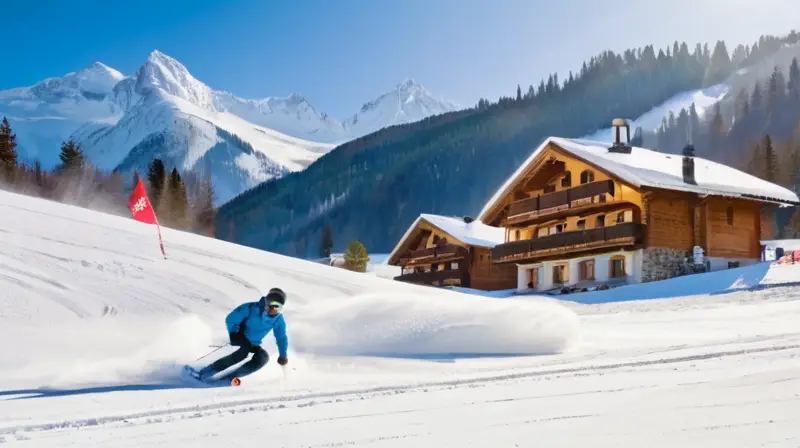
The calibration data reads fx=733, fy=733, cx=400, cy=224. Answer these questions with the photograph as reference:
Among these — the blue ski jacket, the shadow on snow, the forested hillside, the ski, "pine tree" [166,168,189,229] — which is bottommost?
the shadow on snow

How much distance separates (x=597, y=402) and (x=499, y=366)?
302 centimetres

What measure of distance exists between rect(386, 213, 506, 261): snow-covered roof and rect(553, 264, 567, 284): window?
30.9 feet

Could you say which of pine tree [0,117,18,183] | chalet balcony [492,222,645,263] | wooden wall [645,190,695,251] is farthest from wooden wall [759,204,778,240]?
pine tree [0,117,18,183]

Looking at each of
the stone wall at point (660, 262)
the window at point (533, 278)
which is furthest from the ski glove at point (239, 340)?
the window at point (533, 278)

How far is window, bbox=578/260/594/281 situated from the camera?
38.3 m

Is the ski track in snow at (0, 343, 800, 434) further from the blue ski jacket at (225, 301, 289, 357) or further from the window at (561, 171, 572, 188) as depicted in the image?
the window at (561, 171, 572, 188)

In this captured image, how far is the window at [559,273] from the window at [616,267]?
13.1ft

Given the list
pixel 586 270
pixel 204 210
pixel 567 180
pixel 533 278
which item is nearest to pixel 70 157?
pixel 204 210

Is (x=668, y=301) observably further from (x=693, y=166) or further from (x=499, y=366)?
(x=693, y=166)

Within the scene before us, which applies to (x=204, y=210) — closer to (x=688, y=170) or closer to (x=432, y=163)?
(x=688, y=170)

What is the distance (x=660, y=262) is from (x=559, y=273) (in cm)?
728

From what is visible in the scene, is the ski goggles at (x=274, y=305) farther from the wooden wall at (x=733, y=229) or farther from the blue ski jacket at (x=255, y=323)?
the wooden wall at (x=733, y=229)

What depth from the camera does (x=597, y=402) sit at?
21.1ft

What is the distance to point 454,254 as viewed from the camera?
1999 inches
